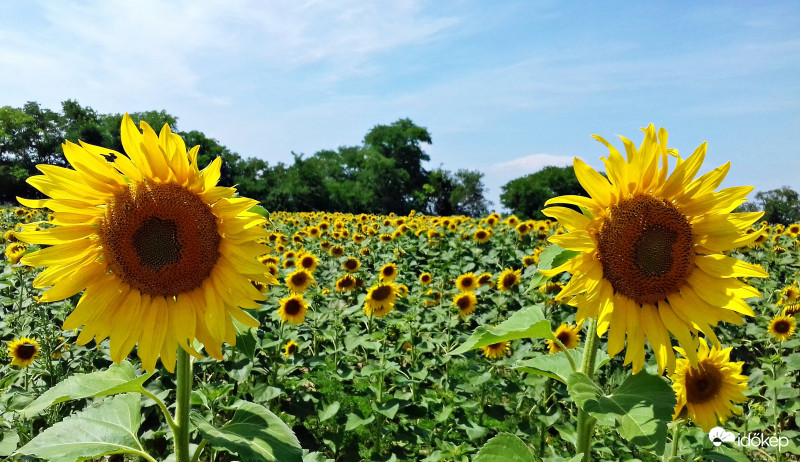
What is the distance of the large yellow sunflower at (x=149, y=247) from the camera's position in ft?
Answer: 5.57

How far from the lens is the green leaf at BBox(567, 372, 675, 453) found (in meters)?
1.57

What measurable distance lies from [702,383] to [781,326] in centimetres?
289

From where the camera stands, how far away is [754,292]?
5.85 ft

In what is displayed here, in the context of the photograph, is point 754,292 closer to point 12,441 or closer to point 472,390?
point 472,390

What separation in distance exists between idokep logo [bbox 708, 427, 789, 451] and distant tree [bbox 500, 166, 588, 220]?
4387 cm

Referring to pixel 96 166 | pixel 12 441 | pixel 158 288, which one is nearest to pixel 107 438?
pixel 158 288

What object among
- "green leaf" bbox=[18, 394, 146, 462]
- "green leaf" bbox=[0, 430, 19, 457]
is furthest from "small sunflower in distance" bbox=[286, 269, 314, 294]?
"green leaf" bbox=[18, 394, 146, 462]

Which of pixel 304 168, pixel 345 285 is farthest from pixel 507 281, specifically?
pixel 304 168

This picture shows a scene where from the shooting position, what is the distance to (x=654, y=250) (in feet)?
6.09

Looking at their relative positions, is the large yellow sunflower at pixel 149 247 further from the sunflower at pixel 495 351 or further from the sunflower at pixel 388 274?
the sunflower at pixel 388 274

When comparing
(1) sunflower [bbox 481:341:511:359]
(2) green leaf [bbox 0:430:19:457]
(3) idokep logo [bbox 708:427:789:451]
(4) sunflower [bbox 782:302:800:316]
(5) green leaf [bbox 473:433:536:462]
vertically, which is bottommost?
(3) idokep logo [bbox 708:427:789:451]

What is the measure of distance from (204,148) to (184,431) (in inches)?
2204

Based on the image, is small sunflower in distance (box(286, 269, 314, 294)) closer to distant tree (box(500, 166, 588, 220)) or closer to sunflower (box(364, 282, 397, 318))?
sunflower (box(364, 282, 397, 318))

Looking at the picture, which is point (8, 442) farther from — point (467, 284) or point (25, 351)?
point (467, 284)
